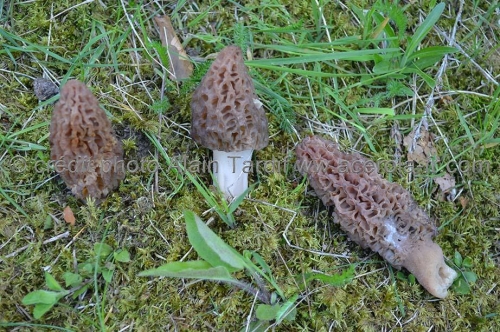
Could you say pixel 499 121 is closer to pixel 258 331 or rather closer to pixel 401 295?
pixel 401 295

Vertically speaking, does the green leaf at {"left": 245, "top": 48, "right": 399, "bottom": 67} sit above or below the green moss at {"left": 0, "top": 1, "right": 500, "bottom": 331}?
above

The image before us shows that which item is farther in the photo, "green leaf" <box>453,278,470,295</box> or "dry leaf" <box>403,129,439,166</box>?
"dry leaf" <box>403,129,439,166</box>

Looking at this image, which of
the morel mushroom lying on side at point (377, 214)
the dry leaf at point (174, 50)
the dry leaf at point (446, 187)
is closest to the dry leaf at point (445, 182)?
the dry leaf at point (446, 187)

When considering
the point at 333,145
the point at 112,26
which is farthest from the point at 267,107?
the point at 112,26

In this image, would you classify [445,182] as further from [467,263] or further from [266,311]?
[266,311]

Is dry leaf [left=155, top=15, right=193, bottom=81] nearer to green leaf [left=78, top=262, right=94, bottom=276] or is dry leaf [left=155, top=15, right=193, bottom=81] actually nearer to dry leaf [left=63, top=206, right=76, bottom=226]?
dry leaf [left=63, top=206, right=76, bottom=226]

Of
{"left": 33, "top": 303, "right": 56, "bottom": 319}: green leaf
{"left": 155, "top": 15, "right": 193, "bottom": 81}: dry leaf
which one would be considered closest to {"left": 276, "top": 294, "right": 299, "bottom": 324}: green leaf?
{"left": 33, "top": 303, "right": 56, "bottom": 319}: green leaf
